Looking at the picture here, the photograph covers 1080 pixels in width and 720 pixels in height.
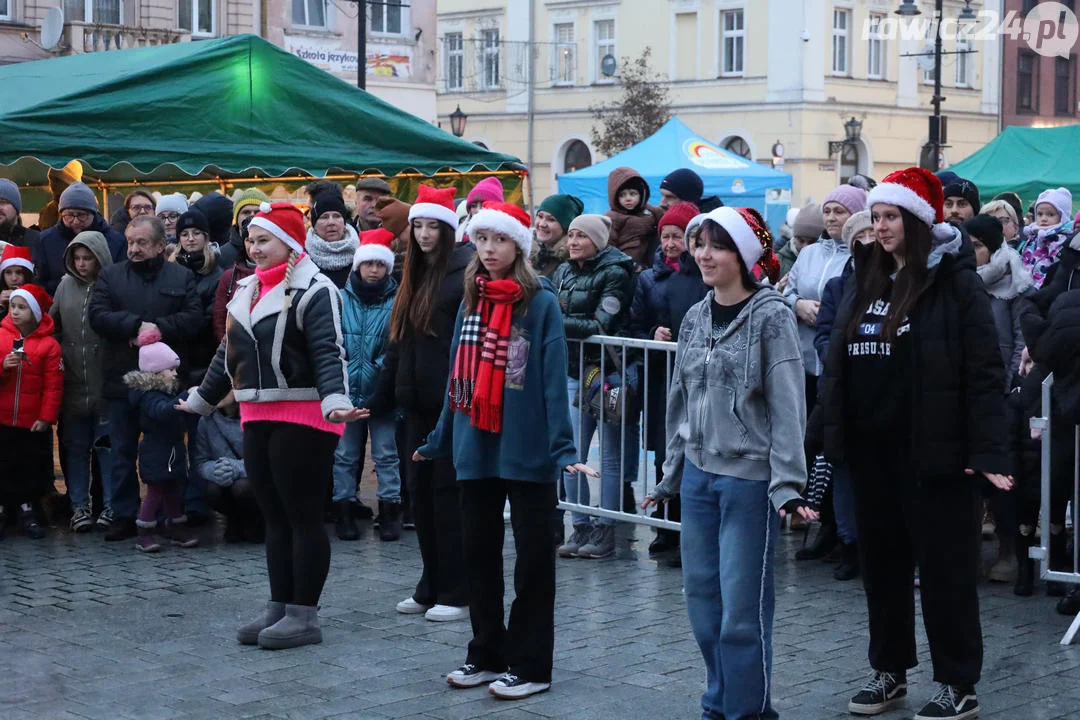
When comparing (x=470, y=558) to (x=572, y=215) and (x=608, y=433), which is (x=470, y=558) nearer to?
(x=608, y=433)

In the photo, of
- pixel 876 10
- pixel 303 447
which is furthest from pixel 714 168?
pixel 876 10

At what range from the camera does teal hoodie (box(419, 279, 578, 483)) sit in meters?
6.39

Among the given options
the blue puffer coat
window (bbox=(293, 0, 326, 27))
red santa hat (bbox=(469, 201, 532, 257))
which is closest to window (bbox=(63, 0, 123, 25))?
window (bbox=(293, 0, 326, 27))

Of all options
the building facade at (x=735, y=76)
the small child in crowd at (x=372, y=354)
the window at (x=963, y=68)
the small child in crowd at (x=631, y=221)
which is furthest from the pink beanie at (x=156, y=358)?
the window at (x=963, y=68)

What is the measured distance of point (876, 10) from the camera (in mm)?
50781

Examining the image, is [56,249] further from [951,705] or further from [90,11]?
[90,11]

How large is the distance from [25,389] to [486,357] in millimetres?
4478

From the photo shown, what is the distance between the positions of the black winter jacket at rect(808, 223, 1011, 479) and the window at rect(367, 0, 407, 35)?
28578mm

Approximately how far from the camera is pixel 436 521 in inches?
298

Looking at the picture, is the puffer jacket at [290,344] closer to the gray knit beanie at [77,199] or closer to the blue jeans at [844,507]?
the blue jeans at [844,507]

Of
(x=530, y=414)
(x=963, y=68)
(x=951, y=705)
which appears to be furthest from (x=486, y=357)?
(x=963, y=68)

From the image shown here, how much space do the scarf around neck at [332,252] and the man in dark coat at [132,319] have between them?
794 mm

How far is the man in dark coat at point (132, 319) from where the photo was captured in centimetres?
952

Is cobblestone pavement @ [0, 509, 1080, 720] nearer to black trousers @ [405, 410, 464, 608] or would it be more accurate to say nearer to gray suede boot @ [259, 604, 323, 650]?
gray suede boot @ [259, 604, 323, 650]
